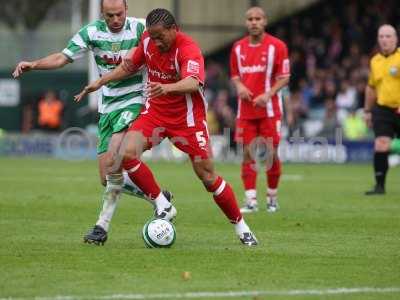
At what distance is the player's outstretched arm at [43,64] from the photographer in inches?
412

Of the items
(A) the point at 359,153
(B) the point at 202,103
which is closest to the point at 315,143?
(A) the point at 359,153

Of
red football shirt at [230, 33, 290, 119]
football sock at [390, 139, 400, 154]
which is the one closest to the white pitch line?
red football shirt at [230, 33, 290, 119]

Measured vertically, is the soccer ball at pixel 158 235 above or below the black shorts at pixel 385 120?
below

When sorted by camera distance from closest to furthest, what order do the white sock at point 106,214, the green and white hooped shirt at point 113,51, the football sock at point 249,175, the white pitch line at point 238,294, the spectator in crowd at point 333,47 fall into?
the white pitch line at point 238,294
the white sock at point 106,214
the green and white hooped shirt at point 113,51
the football sock at point 249,175
the spectator in crowd at point 333,47

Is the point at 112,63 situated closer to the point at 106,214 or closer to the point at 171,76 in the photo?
the point at 171,76

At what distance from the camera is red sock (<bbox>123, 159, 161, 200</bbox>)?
402 inches

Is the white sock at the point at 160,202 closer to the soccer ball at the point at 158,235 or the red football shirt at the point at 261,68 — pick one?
the soccer ball at the point at 158,235

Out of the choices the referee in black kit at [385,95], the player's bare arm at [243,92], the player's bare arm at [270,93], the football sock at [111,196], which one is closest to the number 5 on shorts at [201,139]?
the football sock at [111,196]

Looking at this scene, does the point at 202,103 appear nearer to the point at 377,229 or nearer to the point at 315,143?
the point at 377,229

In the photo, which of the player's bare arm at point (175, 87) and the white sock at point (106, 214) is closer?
the player's bare arm at point (175, 87)

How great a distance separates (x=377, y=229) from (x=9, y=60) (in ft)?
80.1

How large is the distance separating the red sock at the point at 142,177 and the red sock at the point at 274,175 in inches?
161

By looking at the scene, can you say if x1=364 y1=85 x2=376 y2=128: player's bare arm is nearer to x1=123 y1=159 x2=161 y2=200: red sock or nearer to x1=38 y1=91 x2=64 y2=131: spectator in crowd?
x1=123 y1=159 x2=161 y2=200: red sock

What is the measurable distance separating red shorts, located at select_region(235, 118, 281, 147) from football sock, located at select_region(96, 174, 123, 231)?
4.21m
